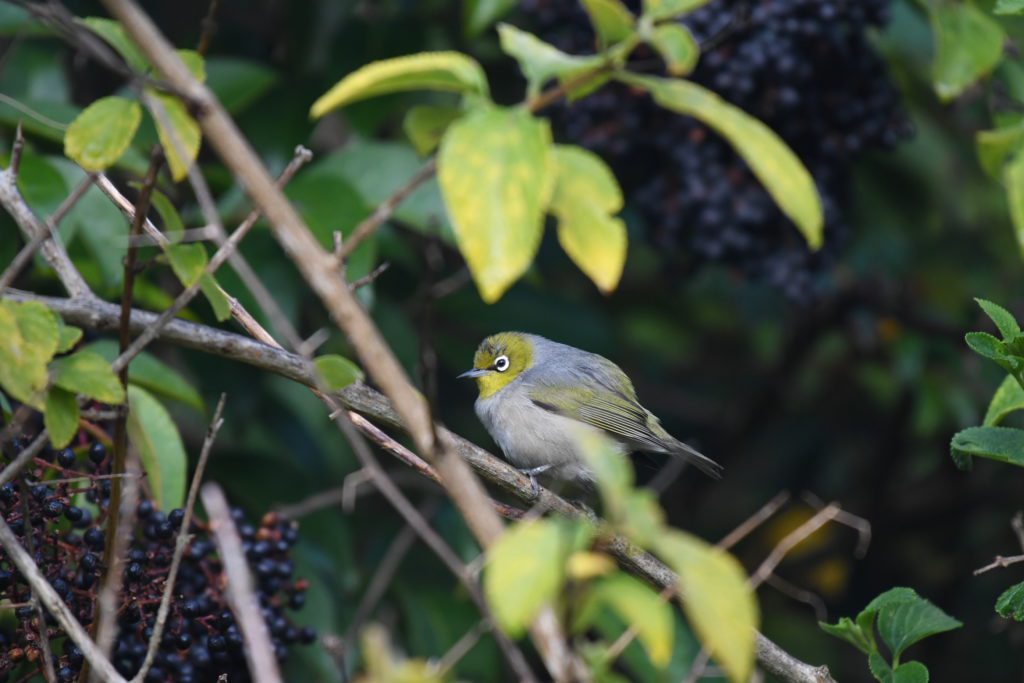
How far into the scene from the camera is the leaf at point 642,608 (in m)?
1.26

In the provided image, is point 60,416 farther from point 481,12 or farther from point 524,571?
point 481,12

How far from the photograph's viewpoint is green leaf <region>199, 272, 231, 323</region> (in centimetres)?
199

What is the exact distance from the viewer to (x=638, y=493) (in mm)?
1305

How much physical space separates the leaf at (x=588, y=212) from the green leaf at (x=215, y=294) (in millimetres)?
682

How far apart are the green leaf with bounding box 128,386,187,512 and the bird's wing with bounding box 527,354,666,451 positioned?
5.90ft

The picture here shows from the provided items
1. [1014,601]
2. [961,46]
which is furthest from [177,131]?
[961,46]

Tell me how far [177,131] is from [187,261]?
0.31 m

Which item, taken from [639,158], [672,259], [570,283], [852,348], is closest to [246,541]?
[639,158]

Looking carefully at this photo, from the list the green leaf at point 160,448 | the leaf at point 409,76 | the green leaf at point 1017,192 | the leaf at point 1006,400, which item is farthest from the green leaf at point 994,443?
the green leaf at point 160,448

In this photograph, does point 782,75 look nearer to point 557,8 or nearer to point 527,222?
point 557,8

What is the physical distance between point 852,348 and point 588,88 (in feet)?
15.9

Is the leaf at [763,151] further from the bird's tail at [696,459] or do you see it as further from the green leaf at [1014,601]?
the bird's tail at [696,459]

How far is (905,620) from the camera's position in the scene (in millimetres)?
2297

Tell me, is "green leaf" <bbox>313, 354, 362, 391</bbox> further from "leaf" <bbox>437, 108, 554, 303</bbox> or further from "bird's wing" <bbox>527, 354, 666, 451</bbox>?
"bird's wing" <bbox>527, 354, 666, 451</bbox>
